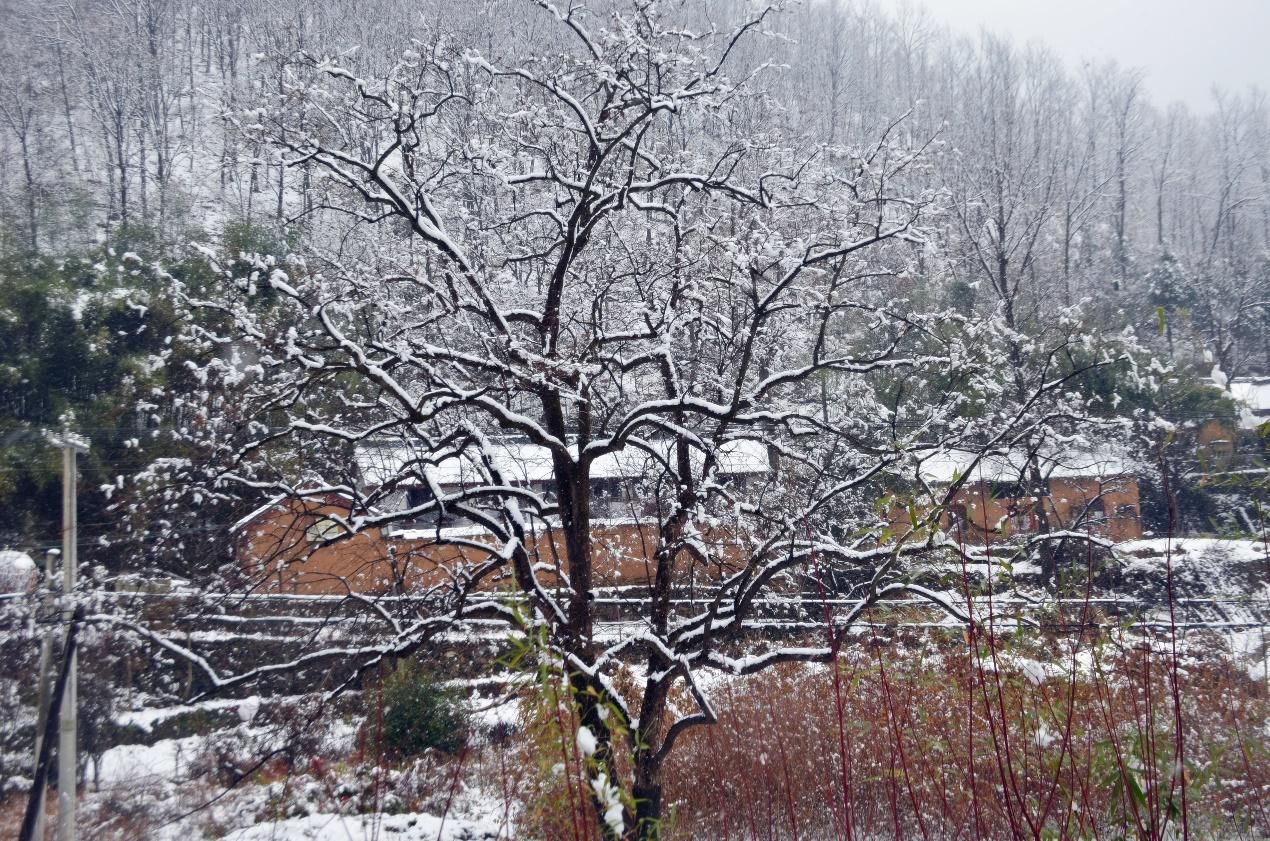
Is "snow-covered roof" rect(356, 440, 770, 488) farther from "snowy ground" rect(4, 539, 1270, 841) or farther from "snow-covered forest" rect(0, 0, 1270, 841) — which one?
"snowy ground" rect(4, 539, 1270, 841)

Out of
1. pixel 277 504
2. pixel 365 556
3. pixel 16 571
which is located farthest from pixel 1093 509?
pixel 16 571

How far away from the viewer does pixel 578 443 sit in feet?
21.0

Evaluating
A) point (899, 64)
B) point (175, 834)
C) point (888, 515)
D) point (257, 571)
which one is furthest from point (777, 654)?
point (899, 64)

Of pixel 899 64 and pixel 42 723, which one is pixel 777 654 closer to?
pixel 42 723

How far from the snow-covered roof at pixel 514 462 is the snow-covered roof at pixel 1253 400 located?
10.5 feet

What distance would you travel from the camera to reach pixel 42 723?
665 cm

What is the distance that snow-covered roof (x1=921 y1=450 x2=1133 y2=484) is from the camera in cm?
606

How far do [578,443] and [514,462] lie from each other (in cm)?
144

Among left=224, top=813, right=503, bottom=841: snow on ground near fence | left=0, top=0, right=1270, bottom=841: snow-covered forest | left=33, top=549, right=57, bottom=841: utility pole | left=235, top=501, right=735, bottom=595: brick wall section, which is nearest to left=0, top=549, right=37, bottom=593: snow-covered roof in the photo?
left=0, top=0, right=1270, bottom=841: snow-covered forest

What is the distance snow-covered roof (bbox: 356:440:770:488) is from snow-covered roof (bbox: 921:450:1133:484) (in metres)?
1.50

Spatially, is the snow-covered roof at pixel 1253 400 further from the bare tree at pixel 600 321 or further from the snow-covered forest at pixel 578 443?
the bare tree at pixel 600 321

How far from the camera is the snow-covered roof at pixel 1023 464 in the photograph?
6.06 m

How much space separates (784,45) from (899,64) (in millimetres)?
7526

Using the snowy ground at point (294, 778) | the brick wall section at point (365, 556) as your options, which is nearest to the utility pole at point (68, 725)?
the snowy ground at point (294, 778)
